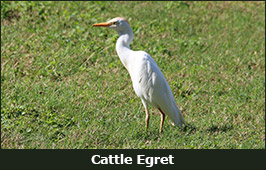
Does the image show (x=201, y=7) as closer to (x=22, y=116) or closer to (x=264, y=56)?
(x=264, y=56)

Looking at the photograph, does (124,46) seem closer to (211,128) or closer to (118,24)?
(118,24)

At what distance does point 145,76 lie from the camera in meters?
4.95

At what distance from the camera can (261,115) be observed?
5.67 meters

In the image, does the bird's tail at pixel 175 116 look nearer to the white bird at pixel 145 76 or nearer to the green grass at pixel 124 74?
the white bird at pixel 145 76

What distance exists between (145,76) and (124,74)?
1594 millimetres

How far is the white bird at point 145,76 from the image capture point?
495 centimetres

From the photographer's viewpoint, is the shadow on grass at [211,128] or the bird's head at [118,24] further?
the shadow on grass at [211,128]

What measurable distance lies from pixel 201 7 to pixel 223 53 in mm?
1927

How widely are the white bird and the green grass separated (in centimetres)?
26


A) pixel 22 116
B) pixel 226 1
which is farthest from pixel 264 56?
pixel 22 116

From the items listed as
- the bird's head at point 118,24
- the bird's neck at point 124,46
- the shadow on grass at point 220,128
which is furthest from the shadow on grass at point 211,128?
the bird's head at point 118,24

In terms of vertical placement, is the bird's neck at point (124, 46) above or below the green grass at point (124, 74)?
above

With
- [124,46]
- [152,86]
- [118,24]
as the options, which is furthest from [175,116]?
[118,24]

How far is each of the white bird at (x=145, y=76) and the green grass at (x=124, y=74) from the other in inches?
10.3
